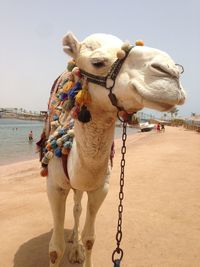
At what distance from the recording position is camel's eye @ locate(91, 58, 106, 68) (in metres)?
2.22

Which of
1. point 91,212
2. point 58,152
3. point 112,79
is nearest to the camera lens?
point 112,79

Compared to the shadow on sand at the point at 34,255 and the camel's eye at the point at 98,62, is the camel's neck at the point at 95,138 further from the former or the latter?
the shadow on sand at the point at 34,255

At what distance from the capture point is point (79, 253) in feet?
13.5

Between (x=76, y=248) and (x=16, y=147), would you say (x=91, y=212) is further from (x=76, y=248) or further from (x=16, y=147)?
(x=16, y=147)

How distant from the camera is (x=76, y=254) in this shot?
411 cm

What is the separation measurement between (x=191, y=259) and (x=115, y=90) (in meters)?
2.94

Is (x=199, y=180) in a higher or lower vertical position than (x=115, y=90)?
lower

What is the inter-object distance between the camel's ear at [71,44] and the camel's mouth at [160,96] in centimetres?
75

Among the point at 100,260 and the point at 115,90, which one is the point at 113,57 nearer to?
the point at 115,90

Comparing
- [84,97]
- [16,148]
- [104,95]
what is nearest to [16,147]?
[16,148]

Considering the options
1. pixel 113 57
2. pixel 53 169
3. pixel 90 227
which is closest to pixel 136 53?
pixel 113 57

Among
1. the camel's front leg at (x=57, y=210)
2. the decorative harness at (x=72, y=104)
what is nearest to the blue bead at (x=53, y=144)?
the decorative harness at (x=72, y=104)

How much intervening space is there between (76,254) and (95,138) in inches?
91.0

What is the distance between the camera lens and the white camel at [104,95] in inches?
72.7
